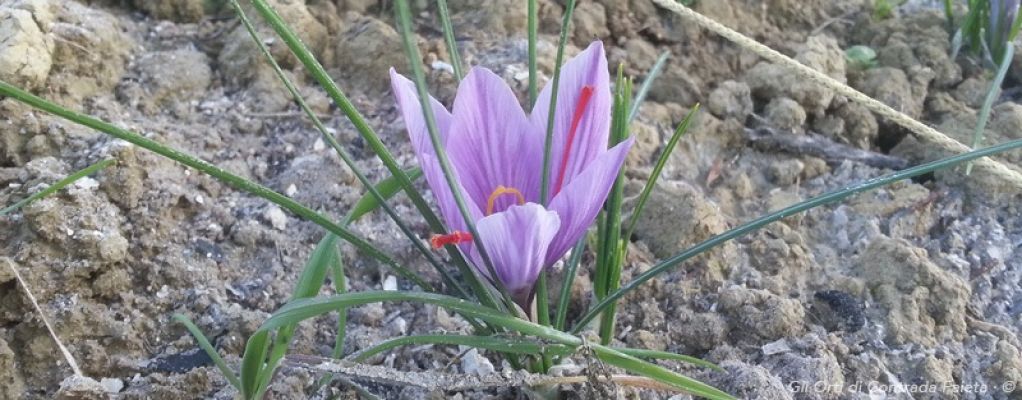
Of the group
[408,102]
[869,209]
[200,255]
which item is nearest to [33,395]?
[200,255]

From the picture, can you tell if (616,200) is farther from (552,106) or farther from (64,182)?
(64,182)

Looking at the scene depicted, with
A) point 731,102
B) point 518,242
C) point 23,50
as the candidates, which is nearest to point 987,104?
point 731,102

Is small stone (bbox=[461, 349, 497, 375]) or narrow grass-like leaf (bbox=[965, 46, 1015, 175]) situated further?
narrow grass-like leaf (bbox=[965, 46, 1015, 175])

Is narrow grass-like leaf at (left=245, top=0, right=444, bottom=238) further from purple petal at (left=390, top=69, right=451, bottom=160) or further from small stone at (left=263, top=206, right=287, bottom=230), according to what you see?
small stone at (left=263, top=206, right=287, bottom=230)

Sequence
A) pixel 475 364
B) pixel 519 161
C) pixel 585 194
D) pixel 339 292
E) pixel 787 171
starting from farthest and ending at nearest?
pixel 787 171
pixel 475 364
pixel 339 292
pixel 519 161
pixel 585 194

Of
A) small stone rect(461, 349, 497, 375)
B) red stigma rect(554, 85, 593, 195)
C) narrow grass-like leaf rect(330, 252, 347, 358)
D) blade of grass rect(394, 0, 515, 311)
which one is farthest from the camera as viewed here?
small stone rect(461, 349, 497, 375)

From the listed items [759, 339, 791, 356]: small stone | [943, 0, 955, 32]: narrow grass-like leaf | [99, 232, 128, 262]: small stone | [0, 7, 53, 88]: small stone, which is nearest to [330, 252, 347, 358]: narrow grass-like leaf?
[99, 232, 128, 262]: small stone

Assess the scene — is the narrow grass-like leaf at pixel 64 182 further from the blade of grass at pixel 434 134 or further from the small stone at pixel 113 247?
the blade of grass at pixel 434 134
